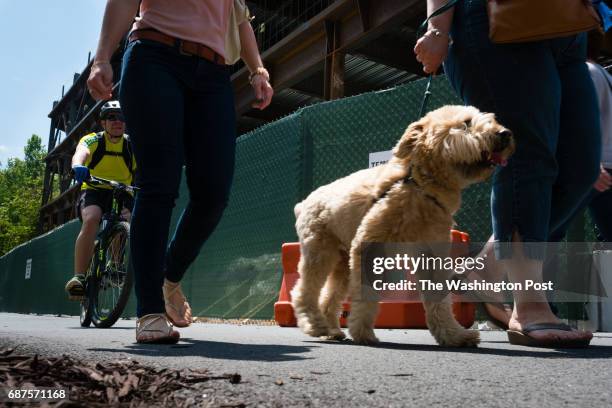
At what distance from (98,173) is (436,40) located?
418 cm

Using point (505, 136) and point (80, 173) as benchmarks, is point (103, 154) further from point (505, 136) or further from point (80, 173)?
point (505, 136)

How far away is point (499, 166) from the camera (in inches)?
117

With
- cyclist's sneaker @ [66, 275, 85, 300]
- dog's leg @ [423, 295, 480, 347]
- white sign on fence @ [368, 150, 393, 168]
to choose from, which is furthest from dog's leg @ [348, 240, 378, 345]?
cyclist's sneaker @ [66, 275, 85, 300]

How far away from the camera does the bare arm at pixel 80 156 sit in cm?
561

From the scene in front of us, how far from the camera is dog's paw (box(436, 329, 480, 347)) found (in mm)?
3035

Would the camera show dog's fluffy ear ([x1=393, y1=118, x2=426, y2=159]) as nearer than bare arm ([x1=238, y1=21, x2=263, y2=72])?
Yes

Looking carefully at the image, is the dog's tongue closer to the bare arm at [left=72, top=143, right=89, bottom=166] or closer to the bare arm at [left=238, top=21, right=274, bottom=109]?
the bare arm at [left=238, top=21, right=274, bottom=109]

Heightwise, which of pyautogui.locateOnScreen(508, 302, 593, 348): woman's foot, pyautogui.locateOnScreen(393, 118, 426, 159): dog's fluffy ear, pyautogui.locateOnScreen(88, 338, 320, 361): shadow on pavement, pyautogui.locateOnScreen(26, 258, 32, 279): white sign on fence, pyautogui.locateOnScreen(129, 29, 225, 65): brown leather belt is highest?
pyautogui.locateOnScreen(129, 29, 225, 65): brown leather belt

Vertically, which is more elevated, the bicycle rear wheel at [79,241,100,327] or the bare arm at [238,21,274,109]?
the bare arm at [238,21,274,109]

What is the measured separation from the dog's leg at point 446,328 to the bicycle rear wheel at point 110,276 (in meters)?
3.23

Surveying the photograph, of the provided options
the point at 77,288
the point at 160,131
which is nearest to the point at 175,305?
the point at 160,131

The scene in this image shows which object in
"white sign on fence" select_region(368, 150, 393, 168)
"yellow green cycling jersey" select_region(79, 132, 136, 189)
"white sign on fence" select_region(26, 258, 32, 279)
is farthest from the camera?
"white sign on fence" select_region(26, 258, 32, 279)

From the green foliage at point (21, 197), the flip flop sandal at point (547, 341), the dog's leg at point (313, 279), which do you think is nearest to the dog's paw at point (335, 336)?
the dog's leg at point (313, 279)

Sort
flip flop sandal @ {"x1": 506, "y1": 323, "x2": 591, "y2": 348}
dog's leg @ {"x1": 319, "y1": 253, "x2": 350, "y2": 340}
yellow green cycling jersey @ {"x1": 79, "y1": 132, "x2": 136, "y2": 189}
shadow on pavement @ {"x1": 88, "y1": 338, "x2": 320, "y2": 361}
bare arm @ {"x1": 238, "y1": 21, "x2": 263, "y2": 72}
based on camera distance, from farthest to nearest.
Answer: yellow green cycling jersey @ {"x1": 79, "y1": 132, "x2": 136, "y2": 189} → dog's leg @ {"x1": 319, "y1": 253, "x2": 350, "y2": 340} → bare arm @ {"x1": 238, "y1": 21, "x2": 263, "y2": 72} → flip flop sandal @ {"x1": 506, "y1": 323, "x2": 591, "y2": 348} → shadow on pavement @ {"x1": 88, "y1": 338, "x2": 320, "y2": 361}
